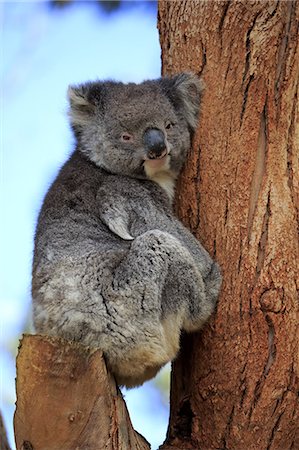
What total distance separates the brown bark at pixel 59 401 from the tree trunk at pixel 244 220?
853 millimetres

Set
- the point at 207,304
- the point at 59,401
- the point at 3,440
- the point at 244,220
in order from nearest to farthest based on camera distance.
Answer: the point at 59,401 → the point at 207,304 → the point at 244,220 → the point at 3,440

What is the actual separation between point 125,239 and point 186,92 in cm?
110

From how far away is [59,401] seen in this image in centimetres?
421

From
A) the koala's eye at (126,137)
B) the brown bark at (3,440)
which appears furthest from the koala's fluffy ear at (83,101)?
the brown bark at (3,440)

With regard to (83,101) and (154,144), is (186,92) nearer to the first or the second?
(154,144)

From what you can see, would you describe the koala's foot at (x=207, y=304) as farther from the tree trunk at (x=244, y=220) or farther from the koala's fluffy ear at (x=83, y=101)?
the koala's fluffy ear at (x=83, y=101)

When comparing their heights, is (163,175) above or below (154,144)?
below

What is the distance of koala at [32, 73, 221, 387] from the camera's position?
4.65m

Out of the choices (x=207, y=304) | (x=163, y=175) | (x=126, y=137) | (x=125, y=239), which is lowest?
(x=207, y=304)

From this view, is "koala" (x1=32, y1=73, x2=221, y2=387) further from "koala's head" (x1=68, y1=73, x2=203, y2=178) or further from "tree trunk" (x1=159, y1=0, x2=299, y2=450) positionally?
"tree trunk" (x1=159, y1=0, x2=299, y2=450)

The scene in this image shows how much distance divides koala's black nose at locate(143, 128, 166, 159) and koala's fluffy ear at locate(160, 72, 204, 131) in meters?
0.35

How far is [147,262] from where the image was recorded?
4699 mm

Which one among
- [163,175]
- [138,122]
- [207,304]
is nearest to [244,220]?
[207,304]

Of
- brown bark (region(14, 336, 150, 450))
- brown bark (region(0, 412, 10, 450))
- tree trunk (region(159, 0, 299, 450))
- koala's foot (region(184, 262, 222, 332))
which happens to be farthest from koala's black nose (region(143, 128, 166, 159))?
brown bark (region(0, 412, 10, 450))
